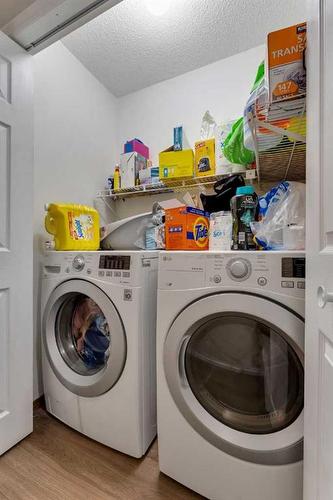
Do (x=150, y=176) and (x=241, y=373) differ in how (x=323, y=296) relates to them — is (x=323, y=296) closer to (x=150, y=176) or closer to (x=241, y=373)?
(x=241, y=373)

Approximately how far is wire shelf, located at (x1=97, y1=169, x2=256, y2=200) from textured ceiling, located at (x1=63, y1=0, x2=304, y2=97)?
910mm

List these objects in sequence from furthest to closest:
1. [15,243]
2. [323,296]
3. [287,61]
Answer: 1. [15,243]
2. [287,61]
3. [323,296]

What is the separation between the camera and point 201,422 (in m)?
0.84

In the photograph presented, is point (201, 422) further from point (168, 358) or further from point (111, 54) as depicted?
point (111, 54)

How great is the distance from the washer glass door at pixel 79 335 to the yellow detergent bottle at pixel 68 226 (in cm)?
24

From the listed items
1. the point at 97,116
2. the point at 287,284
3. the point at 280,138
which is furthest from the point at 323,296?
the point at 97,116

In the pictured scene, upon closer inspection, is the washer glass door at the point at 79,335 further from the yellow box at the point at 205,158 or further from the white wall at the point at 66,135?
the yellow box at the point at 205,158

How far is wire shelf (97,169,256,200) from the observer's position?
63.1 inches

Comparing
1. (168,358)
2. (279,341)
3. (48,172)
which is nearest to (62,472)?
(168,358)

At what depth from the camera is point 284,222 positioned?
90cm

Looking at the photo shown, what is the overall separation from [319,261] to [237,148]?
1047mm

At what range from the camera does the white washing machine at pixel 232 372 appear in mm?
732

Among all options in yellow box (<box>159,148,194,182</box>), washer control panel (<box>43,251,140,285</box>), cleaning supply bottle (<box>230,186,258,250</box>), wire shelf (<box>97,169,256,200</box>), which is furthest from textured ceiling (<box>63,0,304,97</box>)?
washer control panel (<box>43,251,140,285</box>)

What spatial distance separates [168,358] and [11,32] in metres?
1.55
